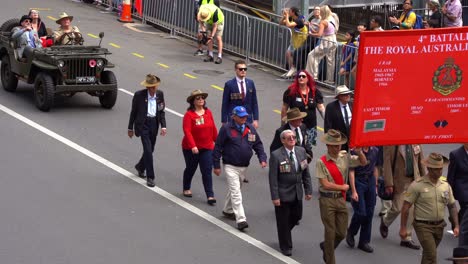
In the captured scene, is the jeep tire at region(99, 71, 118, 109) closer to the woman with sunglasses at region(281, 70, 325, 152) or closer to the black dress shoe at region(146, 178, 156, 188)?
the black dress shoe at region(146, 178, 156, 188)

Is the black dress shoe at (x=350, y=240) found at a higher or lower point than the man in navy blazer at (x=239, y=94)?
lower

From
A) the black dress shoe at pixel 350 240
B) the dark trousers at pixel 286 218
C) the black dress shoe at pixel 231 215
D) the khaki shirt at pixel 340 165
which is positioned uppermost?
the khaki shirt at pixel 340 165

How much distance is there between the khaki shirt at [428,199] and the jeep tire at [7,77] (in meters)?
10.8

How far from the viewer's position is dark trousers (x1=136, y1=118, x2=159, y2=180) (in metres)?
15.9

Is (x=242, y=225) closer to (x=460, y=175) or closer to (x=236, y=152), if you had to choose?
(x=236, y=152)

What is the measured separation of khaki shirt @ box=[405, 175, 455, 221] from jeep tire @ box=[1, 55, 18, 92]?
1079cm

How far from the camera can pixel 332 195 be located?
1274 cm

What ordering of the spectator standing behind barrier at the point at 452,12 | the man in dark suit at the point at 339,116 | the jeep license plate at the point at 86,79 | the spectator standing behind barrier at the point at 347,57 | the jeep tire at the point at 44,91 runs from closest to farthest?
the man in dark suit at the point at 339,116 < the jeep tire at the point at 44,91 < the jeep license plate at the point at 86,79 < the spectator standing behind barrier at the point at 347,57 < the spectator standing behind barrier at the point at 452,12

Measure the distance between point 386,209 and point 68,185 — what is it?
466cm

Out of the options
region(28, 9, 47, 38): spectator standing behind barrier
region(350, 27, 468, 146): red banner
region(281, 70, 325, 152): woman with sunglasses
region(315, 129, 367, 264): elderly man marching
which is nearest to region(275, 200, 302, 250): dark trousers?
region(315, 129, 367, 264): elderly man marching

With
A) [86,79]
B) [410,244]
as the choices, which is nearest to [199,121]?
[410,244]

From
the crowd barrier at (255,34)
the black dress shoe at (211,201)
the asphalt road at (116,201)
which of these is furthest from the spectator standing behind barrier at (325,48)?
the black dress shoe at (211,201)

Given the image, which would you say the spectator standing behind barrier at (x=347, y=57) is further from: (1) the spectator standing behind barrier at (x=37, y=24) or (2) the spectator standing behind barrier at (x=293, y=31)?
(1) the spectator standing behind barrier at (x=37, y=24)

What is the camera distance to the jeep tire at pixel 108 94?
2000cm
